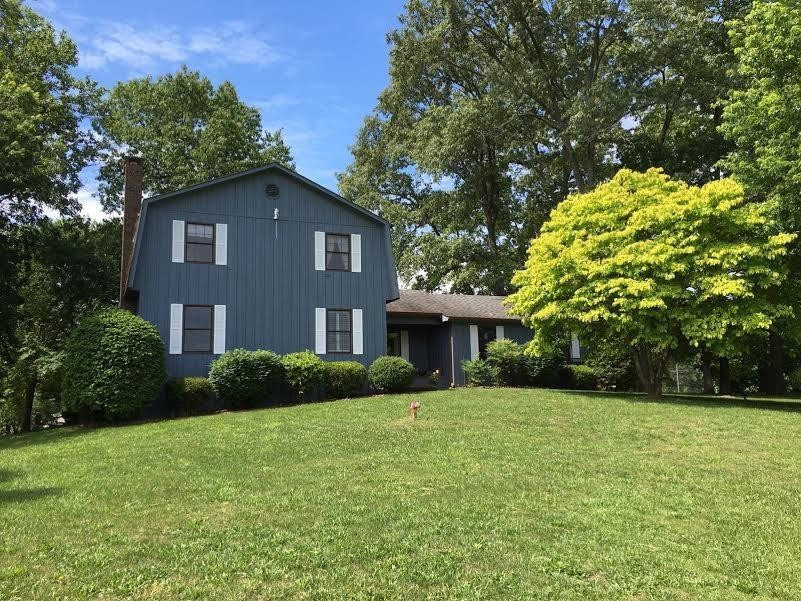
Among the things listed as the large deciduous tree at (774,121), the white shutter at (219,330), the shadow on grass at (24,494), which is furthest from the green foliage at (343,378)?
the large deciduous tree at (774,121)

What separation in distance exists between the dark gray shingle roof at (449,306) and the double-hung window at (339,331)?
2596mm

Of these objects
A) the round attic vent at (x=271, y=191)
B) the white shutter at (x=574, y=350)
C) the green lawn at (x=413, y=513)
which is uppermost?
the round attic vent at (x=271, y=191)

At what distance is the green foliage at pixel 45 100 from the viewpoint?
21.9 m

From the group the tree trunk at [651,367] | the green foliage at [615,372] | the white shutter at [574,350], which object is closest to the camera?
the tree trunk at [651,367]

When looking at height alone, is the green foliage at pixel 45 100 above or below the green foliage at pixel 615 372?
above

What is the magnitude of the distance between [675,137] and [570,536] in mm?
29639

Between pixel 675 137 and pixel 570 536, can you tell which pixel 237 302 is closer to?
pixel 570 536

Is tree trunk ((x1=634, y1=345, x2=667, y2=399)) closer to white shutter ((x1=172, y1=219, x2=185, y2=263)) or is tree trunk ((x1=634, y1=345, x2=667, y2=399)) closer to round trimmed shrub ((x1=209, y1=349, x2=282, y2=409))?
round trimmed shrub ((x1=209, y1=349, x2=282, y2=409))

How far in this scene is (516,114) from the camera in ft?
95.5

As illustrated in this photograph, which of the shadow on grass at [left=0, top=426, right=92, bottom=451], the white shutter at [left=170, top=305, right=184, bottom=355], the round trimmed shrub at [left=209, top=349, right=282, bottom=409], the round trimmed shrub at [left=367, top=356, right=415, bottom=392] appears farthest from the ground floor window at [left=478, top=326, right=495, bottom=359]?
the shadow on grass at [left=0, top=426, right=92, bottom=451]

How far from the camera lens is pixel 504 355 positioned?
802 inches

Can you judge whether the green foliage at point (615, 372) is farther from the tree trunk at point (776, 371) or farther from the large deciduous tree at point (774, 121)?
the tree trunk at point (776, 371)

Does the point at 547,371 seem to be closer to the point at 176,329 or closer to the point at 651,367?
the point at 651,367

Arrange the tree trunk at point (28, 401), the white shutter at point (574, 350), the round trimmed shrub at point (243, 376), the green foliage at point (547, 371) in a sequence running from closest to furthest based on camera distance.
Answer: the round trimmed shrub at point (243, 376) → the green foliage at point (547, 371) → the tree trunk at point (28, 401) → the white shutter at point (574, 350)
